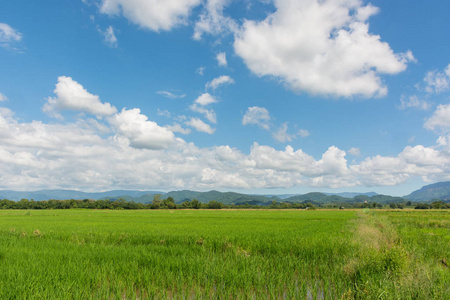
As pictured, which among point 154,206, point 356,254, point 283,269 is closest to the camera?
point 283,269

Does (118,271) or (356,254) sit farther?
(356,254)

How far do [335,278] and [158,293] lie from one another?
449 cm

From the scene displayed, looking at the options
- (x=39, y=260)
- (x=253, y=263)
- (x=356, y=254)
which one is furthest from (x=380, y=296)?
(x=39, y=260)

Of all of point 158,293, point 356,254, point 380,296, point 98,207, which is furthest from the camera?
point 98,207

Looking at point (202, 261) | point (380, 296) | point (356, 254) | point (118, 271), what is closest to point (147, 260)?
point (118, 271)

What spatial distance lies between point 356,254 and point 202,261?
16.9 ft

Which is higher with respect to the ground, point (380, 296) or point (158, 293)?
point (380, 296)

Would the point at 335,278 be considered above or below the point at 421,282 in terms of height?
below

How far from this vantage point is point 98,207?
3467 inches

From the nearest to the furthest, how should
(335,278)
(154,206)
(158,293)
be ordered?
(158,293) < (335,278) < (154,206)

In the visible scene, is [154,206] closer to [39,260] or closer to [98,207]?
[98,207]

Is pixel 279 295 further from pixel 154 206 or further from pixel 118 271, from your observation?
pixel 154 206

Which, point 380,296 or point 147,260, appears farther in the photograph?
point 147,260

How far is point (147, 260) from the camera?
7.16m
